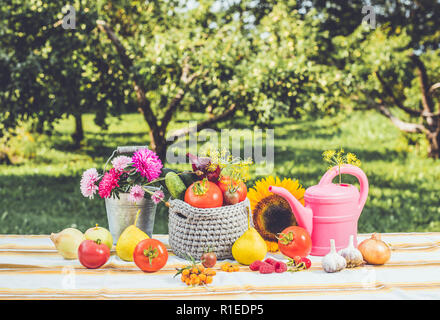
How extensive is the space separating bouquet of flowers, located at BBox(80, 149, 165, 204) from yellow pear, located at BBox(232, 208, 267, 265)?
31 cm

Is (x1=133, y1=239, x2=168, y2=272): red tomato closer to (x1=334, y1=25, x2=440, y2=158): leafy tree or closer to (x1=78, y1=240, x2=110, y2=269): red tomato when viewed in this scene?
(x1=78, y1=240, x2=110, y2=269): red tomato

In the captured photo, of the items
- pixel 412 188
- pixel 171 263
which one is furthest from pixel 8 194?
pixel 412 188

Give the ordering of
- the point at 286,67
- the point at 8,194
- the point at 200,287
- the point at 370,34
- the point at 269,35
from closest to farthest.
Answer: the point at 200,287, the point at 286,67, the point at 269,35, the point at 8,194, the point at 370,34

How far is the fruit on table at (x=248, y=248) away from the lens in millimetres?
1425

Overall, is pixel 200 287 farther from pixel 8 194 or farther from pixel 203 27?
pixel 8 194

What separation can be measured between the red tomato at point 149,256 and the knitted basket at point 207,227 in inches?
4.2

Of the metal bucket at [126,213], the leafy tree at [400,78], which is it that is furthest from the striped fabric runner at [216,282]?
the leafy tree at [400,78]

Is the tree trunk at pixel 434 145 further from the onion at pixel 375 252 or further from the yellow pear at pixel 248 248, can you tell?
the yellow pear at pixel 248 248

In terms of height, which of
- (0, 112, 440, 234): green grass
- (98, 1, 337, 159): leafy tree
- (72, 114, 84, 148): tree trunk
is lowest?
(0, 112, 440, 234): green grass

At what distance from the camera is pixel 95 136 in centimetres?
807

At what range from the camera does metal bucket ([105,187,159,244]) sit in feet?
5.26

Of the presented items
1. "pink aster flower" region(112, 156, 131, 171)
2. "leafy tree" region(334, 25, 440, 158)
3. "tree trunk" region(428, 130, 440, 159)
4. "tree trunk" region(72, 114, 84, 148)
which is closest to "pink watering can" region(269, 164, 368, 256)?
"pink aster flower" region(112, 156, 131, 171)

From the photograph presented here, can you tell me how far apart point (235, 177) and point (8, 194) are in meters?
4.87

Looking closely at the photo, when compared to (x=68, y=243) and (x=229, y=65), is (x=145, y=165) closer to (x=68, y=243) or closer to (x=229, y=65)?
(x=68, y=243)
